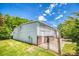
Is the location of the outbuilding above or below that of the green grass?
above

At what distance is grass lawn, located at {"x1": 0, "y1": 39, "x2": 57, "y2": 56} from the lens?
1798mm

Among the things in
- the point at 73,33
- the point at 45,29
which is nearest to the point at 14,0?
the point at 45,29

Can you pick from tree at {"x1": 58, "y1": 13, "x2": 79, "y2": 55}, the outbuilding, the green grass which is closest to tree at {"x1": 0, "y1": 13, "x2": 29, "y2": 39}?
the outbuilding

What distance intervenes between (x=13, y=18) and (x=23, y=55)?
42cm

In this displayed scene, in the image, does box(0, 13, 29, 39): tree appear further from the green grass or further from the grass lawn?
the green grass

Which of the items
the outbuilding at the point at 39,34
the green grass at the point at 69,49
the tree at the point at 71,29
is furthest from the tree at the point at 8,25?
the green grass at the point at 69,49

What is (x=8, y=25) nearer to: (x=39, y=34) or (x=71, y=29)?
(x=39, y=34)

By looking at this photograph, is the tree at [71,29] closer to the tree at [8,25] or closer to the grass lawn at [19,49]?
the grass lawn at [19,49]

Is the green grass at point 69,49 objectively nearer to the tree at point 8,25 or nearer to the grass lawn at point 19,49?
the grass lawn at point 19,49

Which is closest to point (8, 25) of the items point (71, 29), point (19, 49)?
point (19, 49)

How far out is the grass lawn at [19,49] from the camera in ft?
5.90

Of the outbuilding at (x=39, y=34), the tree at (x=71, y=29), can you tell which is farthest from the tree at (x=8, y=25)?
the tree at (x=71, y=29)

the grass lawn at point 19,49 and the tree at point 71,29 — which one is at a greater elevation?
the tree at point 71,29

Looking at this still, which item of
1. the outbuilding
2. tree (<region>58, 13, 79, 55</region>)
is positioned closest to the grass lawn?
the outbuilding
